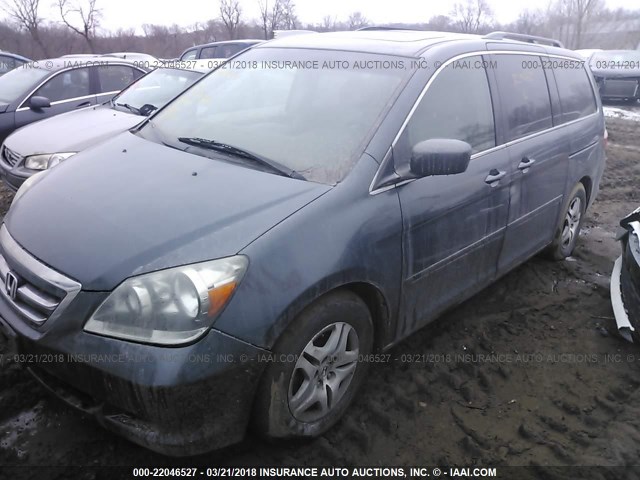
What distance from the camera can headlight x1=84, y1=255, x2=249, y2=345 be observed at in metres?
1.93

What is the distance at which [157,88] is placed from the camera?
657cm

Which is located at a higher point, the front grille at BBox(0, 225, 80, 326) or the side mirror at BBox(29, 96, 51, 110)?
the side mirror at BBox(29, 96, 51, 110)

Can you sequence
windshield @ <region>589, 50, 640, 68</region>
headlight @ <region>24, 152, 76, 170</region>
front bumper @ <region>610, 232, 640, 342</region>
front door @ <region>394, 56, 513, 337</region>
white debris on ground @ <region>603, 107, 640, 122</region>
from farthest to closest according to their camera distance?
windshield @ <region>589, 50, 640, 68</region> → white debris on ground @ <region>603, 107, 640, 122</region> → headlight @ <region>24, 152, 76, 170</region> → front bumper @ <region>610, 232, 640, 342</region> → front door @ <region>394, 56, 513, 337</region>

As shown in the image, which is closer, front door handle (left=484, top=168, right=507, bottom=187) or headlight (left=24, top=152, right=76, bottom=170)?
front door handle (left=484, top=168, right=507, bottom=187)

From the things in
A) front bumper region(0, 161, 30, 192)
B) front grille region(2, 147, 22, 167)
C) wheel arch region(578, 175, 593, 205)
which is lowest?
wheel arch region(578, 175, 593, 205)

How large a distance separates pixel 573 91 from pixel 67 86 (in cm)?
624

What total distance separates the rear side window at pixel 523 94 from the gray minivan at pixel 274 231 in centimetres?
2

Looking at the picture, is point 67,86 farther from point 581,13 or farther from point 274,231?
point 581,13

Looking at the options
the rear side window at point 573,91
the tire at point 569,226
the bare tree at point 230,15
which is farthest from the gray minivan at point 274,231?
the bare tree at point 230,15

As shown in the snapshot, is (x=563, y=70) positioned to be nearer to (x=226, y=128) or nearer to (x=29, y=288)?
(x=226, y=128)

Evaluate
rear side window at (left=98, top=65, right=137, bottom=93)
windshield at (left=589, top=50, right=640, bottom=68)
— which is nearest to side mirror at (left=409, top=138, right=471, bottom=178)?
rear side window at (left=98, top=65, right=137, bottom=93)

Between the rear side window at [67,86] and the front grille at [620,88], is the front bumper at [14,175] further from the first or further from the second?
the front grille at [620,88]

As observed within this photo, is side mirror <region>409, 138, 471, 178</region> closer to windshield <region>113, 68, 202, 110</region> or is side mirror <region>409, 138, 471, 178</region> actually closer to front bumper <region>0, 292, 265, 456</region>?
front bumper <region>0, 292, 265, 456</region>

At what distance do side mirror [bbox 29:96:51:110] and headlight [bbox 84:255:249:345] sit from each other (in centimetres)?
571
